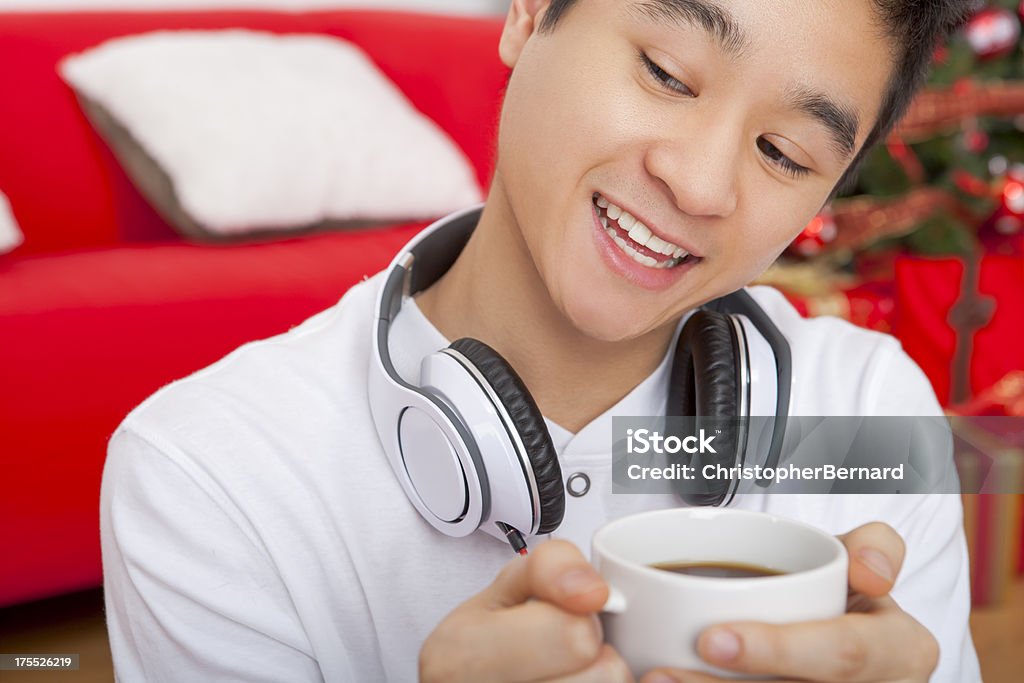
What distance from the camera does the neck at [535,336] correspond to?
918 millimetres

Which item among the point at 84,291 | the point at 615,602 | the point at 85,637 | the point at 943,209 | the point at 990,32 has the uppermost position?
the point at 990,32

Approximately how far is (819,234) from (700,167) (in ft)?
6.40

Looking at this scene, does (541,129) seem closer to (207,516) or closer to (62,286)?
(207,516)

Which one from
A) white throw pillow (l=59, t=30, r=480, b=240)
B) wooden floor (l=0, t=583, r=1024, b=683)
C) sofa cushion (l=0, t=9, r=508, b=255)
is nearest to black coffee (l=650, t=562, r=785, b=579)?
wooden floor (l=0, t=583, r=1024, b=683)

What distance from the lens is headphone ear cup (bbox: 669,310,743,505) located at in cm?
80

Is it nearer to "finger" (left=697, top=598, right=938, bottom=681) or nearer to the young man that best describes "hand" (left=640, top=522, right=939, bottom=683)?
"finger" (left=697, top=598, right=938, bottom=681)

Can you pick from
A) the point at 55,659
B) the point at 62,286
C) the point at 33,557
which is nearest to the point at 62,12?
the point at 62,286

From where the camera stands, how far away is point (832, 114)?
75 cm

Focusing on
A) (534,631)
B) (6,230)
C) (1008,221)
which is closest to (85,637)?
(6,230)

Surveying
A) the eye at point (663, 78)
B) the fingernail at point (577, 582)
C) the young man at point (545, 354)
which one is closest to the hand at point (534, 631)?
the fingernail at point (577, 582)

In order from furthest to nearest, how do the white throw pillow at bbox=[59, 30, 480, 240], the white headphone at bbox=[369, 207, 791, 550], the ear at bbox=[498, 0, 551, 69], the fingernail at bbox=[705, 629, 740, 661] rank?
the white throw pillow at bbox=[59, 30, 480, 240]
the ear at bbox=[498, 0, 551, 69]
the white headphone at bbox=[369, 207, 791, 550]
the fingernail at bbox=[705, 629, 740, 661]

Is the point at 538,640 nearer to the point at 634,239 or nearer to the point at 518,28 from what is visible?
the point at 634,239

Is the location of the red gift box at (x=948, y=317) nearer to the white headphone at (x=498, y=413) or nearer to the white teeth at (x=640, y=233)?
the white headphone at (x=498, y=413)

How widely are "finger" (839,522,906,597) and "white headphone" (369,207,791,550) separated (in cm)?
24
